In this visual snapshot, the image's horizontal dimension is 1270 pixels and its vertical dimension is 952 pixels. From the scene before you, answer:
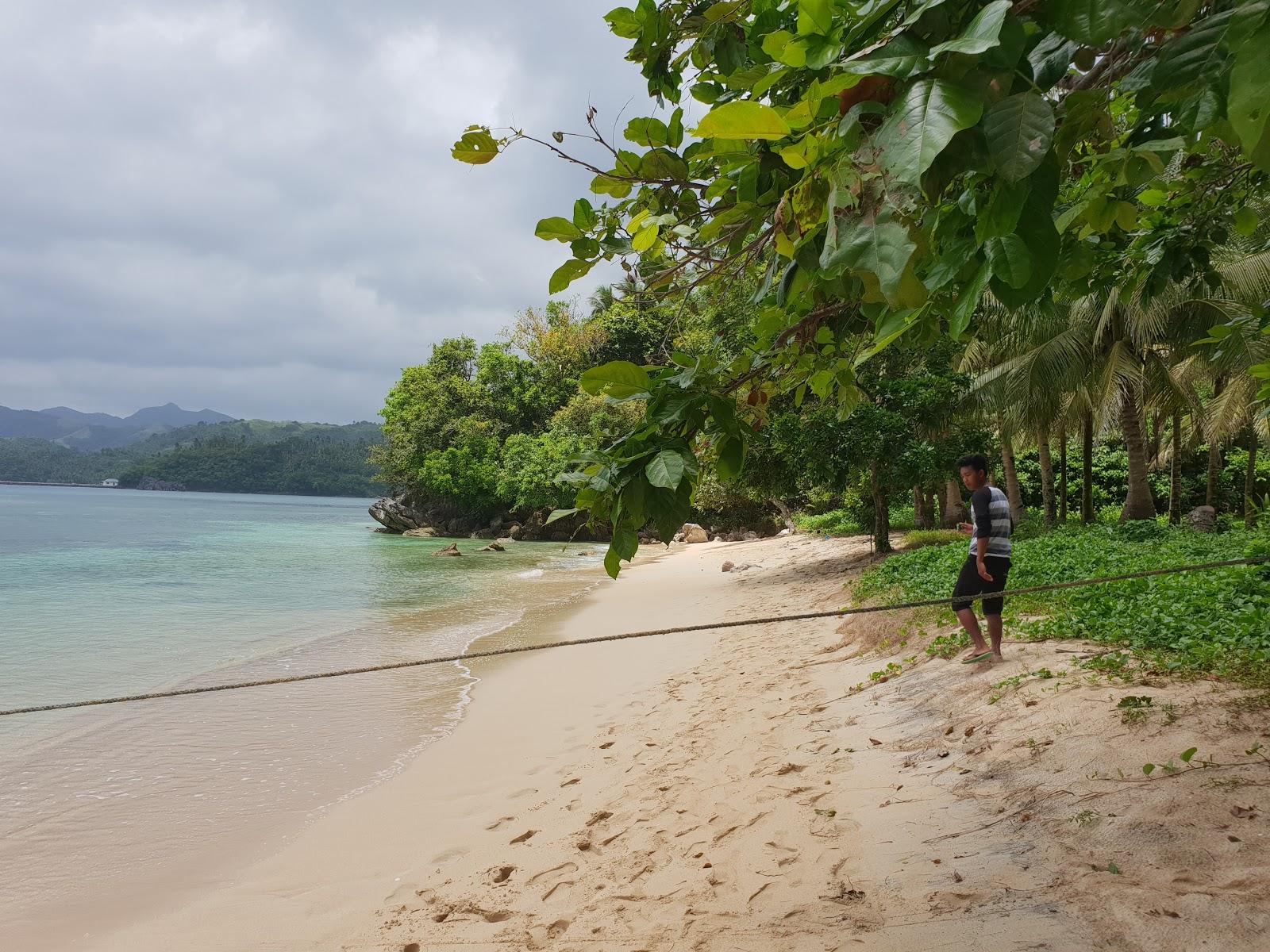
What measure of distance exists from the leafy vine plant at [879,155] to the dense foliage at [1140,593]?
139 inches

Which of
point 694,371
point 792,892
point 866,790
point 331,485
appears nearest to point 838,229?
point 694,371

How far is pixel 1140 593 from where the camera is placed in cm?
575

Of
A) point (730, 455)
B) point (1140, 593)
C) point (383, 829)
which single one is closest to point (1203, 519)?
point (1140, 593)

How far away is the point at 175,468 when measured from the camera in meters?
119

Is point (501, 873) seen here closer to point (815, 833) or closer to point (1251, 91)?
point (815, 833)

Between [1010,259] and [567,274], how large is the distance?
3.81 feet

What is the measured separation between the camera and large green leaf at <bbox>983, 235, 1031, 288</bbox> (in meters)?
0.92

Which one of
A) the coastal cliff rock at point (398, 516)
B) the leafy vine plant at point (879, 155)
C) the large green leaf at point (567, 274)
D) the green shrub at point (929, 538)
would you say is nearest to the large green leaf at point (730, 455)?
the leafy vine plant at point (879, 155)

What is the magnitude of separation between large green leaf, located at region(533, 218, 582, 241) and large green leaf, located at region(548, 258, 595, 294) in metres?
0.08

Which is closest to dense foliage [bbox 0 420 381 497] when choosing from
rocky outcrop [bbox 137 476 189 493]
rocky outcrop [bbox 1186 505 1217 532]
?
rocky outcrop [bbox 137 476 189 493]

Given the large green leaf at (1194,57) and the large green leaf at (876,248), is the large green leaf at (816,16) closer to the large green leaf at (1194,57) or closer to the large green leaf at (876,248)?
the large green leaf at (876,248)

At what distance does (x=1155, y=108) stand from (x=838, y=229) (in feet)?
3.15

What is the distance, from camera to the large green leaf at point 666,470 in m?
1.41

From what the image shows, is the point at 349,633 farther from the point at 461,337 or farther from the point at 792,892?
the point at 461,337
